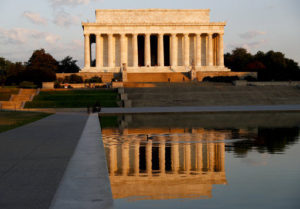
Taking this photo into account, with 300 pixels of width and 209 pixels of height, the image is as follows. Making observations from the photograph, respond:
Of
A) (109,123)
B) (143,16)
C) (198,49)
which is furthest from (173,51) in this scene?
(109,123)

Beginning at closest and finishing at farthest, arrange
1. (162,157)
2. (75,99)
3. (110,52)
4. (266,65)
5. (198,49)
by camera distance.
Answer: (162,157), (75,99), (110,52), (198,49), (266,65)

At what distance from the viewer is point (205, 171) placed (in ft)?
35.0

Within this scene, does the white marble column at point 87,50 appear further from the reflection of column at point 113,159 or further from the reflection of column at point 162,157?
the reflection of column at point 113,159

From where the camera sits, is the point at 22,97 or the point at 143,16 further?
the point at 143,16

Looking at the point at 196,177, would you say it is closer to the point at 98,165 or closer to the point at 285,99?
the point at 98,165

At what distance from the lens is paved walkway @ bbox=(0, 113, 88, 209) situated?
750 cm

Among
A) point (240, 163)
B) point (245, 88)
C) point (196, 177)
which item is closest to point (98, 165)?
A: point (196, 177)

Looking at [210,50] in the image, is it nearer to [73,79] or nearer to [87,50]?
[87,50]

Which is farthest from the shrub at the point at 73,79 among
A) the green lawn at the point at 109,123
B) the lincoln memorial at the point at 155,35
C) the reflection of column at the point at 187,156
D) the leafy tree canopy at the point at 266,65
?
the reflection of column at the point at 187,156

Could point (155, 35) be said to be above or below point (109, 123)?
above

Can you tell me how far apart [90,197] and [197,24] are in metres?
92.5

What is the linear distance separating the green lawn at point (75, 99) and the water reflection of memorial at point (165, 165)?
33276 mm

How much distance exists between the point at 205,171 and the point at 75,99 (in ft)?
153

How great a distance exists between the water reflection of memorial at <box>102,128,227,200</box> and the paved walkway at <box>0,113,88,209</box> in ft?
4.92
